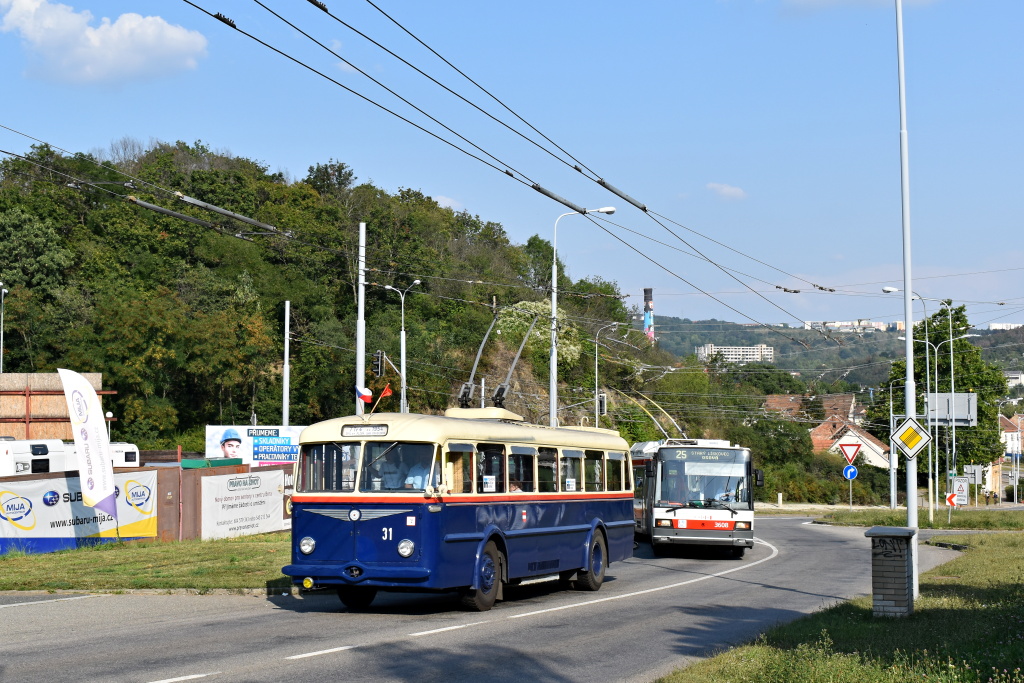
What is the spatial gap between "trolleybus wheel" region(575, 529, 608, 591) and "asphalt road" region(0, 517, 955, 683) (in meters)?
0.40

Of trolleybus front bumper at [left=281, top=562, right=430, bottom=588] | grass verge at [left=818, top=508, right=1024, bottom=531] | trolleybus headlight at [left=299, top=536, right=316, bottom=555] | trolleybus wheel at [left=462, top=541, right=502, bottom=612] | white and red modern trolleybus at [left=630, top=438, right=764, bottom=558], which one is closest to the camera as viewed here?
trolleybus front bumper at [left=281, top=562, right=430, bottom=588]

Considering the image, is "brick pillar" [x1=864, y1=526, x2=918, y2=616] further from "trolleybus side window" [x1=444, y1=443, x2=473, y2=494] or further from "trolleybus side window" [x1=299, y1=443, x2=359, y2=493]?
"trolleybus side window" [x1=299, y1=443, x2=359, y2=493]

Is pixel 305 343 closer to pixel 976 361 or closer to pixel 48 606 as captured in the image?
pixel 976 361

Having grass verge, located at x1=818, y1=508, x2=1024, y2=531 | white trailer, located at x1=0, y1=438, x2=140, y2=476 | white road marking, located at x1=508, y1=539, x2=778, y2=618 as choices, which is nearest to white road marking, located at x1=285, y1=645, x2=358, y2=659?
white road marking, located at x1=508, y1=539, x2=778, y2=618

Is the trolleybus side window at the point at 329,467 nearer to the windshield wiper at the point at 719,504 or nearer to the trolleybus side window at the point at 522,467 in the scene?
the trolleybus side window at the point at 522,467

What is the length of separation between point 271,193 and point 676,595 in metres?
72.1

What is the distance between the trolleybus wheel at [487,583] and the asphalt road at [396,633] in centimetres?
20

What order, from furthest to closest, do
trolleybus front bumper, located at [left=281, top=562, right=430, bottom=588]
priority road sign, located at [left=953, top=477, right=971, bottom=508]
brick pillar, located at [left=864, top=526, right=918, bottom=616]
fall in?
priority road sign, located at [left=953, top=477, right=971, bottom=508], trolleybus front bumper, located at [left=281, top=562, right=430, bottom=588], brick pillar, located at [left=864, top=526, right=918, bottom=616]

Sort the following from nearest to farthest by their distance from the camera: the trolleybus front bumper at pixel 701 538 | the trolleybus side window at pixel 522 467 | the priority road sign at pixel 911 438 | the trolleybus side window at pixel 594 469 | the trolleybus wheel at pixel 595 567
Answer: the trolleybus side window at pixel 522 467
the priority road sign at pixel 911 438
the trolleybus wheel at pixel 595 567
the trolleybus side window at pixel 594 469
the trolleybus front bumper at pixel 701 538

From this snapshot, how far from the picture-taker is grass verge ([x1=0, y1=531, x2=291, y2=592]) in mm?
17297

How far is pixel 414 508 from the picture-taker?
1424 cm

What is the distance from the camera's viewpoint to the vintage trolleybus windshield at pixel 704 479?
27.0m

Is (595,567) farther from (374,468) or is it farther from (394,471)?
(374,468)

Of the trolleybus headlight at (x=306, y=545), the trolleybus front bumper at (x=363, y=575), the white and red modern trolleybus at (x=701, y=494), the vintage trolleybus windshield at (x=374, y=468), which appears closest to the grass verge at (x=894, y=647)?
the trolleybus front bumper at (x=363, y=575)
